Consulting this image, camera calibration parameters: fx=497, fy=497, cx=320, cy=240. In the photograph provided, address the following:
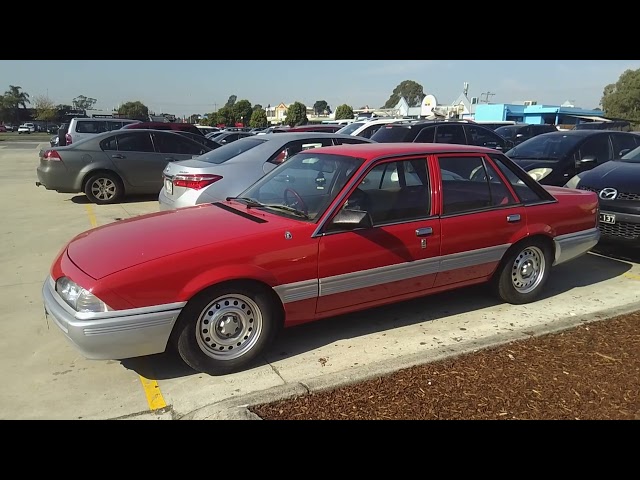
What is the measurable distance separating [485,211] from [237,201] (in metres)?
2.23

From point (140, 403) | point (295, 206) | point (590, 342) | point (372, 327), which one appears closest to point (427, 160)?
point (295, 206)

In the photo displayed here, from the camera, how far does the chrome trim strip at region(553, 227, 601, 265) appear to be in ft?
16.2

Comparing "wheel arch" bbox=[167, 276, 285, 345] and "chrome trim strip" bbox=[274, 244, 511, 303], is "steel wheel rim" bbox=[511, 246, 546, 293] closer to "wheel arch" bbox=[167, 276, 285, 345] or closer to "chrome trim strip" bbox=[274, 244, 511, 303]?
"chrome trim strip" bbox=[274, 244, 511, 303]

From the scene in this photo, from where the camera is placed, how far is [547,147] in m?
8.86

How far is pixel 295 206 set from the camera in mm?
3979

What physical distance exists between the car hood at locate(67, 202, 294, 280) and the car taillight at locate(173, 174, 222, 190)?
7.08ft

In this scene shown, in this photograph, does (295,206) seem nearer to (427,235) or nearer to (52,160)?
Answer: (427,235)

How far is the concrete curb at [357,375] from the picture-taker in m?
2.93

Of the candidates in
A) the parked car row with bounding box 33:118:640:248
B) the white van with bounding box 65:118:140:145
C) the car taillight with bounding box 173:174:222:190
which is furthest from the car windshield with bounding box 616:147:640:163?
the white van with bounding box 65:118:140:145

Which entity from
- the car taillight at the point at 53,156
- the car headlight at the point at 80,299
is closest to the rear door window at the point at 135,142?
the car taillight at the point at 53,156

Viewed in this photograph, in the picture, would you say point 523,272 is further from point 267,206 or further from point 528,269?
point 267,206

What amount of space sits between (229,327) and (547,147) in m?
7.49

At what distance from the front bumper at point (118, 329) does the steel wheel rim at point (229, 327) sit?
0.24 meters

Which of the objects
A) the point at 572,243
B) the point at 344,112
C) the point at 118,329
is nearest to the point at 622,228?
the point at 572,243
